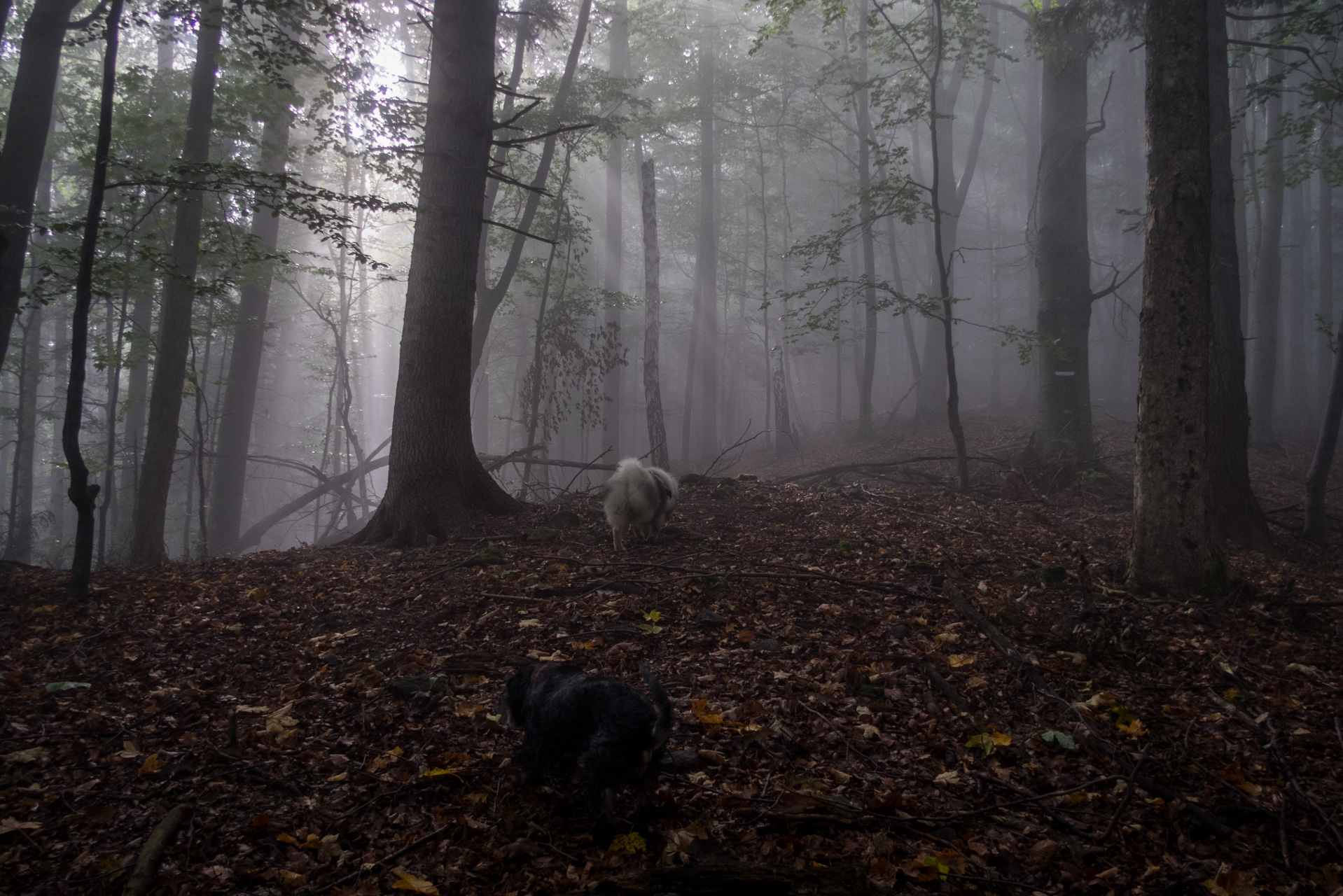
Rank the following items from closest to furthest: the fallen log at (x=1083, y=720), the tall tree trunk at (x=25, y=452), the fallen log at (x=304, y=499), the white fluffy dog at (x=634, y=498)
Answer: the fallen log at (x=1083, y=720)
the white fluffy dog at (x=634, y=498)
the fallen log at (x=304, y=499)
the tall tree trunk at (x=25, y=452)

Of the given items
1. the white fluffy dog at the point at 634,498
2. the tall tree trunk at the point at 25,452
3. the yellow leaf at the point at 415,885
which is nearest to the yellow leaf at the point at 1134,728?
the yellow leaf at the point at 415,885

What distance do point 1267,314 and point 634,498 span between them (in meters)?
21.5

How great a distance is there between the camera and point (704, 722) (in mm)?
3879

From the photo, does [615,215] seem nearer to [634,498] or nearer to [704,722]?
[634,498]

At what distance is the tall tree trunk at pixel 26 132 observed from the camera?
732 cm

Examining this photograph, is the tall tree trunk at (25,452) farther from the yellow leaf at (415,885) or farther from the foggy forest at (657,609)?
the yellow leaf at (415,885)

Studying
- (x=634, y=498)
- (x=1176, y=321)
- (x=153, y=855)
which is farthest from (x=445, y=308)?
(x=1176, y=321)

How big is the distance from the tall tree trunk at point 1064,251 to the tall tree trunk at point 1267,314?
19.5 ft

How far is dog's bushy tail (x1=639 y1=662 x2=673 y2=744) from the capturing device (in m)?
2.84

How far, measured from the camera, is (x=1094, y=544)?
8.27 metres

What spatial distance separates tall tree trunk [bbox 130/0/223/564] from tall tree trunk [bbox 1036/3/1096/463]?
14.3 meters

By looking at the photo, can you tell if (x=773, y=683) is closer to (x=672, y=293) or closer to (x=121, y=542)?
(x=121, y=542)

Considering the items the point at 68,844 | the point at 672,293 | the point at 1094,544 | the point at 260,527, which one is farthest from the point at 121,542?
the point at 672,293

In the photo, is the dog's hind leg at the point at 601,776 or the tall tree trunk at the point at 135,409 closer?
the dog's hind leg at the point at 601,776
